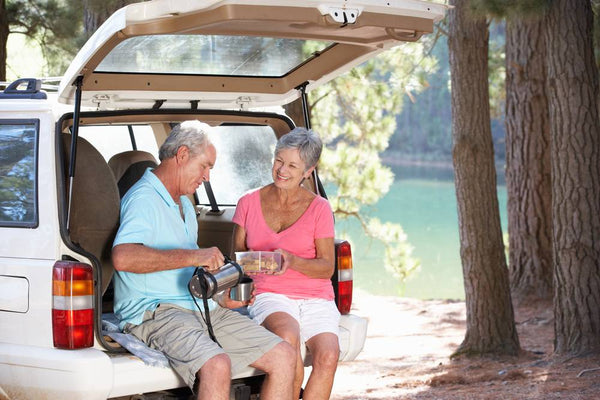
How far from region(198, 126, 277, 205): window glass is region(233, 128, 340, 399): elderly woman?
0.73 m

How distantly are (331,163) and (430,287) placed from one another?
273 inches

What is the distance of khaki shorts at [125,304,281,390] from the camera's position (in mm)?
3883

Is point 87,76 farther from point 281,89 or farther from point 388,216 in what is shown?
point 388,216

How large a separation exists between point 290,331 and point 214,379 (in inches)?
21.7

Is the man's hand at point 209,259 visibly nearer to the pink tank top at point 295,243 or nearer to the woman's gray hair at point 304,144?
the pink tank top at point 295,243

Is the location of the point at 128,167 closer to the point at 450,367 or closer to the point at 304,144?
the point at 304,144

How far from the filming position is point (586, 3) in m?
7.15

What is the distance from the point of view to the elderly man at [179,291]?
3900 mm

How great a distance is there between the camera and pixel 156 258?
3.94m

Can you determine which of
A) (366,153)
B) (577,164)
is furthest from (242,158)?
(366,153)

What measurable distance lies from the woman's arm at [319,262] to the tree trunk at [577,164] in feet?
9.97

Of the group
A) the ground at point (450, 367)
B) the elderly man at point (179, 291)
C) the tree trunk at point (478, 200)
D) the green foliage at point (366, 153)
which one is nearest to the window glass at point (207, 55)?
the elderly man at point (179, 291)

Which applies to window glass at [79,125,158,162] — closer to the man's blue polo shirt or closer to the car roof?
the car roof

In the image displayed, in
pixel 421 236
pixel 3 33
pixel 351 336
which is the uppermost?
pixel 3 33
